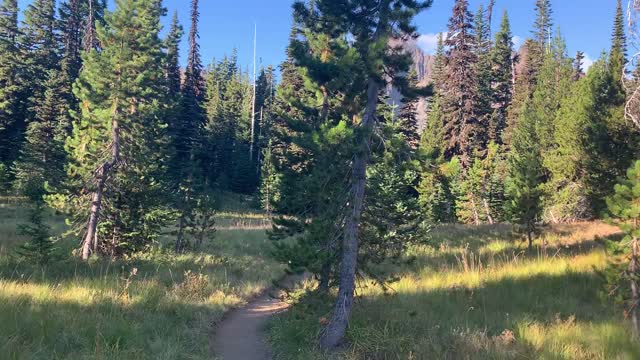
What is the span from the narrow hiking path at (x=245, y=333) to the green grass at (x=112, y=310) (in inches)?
11.0

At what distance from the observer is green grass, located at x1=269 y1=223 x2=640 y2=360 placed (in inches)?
227

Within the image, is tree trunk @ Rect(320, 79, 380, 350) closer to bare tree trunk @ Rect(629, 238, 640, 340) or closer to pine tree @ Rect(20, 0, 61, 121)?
bare tree trunk @ Rect(629, 238, 640, 340)

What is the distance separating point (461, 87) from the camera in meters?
38.7

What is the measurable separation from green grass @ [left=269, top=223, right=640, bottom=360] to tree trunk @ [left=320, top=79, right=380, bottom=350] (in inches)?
10.5

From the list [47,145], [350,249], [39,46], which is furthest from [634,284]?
[39,46]

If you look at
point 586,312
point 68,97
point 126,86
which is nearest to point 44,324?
point 586,312

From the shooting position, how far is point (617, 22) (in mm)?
45719

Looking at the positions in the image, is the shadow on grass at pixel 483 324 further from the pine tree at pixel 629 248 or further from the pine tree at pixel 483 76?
the pine tree at pixel 483 76

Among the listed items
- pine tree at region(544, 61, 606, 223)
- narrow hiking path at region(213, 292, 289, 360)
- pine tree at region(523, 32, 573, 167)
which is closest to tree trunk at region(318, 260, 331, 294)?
narrow hiking path at region(213, 292, 289, 360)

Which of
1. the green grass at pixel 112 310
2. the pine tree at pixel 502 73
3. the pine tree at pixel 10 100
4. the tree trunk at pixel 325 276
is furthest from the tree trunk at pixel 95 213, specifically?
the pine tree at pixel 502 73

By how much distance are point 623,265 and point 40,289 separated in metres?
10.5

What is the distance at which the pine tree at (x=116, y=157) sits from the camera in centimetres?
1523

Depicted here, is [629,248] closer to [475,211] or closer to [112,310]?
[112,310]

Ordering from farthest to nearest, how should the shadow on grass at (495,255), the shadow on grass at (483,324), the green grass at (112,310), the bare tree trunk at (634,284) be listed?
the shadow on grass at (495,255) < the bare tree trunk at (634,284) < the shadow on grass at (483,324) < the green grass at (112,310)
